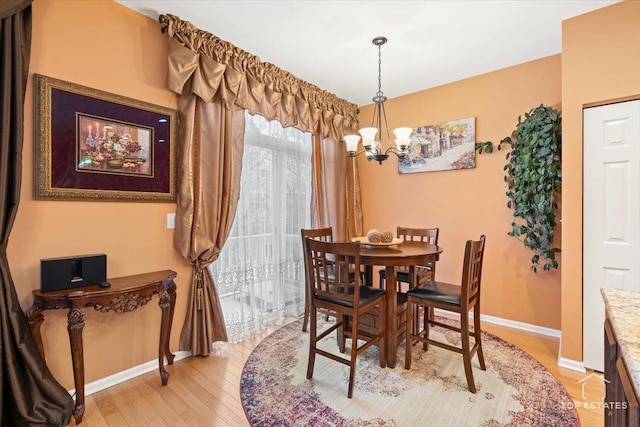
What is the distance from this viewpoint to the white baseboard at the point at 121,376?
2061mm

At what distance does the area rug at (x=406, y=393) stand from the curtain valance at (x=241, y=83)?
2.28 metres

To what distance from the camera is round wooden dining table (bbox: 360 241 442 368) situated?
7.21 feet

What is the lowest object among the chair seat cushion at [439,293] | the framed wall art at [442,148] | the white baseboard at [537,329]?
the white baseboard at [537,329]

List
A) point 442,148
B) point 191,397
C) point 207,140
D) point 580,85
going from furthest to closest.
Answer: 1. point 442,148
2. point 207,140
3. point 580,85
4. point 191,397

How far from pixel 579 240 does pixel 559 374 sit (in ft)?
3.41

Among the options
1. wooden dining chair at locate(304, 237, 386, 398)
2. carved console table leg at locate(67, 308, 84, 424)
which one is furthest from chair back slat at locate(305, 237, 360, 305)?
carved console table leg at locate(67, 308, 84, 424)

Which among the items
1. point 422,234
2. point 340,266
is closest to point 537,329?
point 422,234

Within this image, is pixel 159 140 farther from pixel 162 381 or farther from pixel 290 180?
pixel 162 381

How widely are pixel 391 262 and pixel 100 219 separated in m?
2.09

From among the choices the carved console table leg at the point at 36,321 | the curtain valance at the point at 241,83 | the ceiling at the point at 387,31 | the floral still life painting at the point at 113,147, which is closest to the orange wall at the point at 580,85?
the ceiling at the point at 387,31

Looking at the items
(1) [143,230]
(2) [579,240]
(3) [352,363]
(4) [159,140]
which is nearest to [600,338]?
(2) [579,240]

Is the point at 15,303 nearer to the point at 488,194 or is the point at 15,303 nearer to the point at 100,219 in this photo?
the point at 100,219

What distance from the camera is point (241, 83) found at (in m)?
2.77

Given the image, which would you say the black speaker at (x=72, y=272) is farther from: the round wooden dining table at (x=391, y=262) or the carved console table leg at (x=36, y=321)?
the round wooden dining table at (x=391, y=262)
